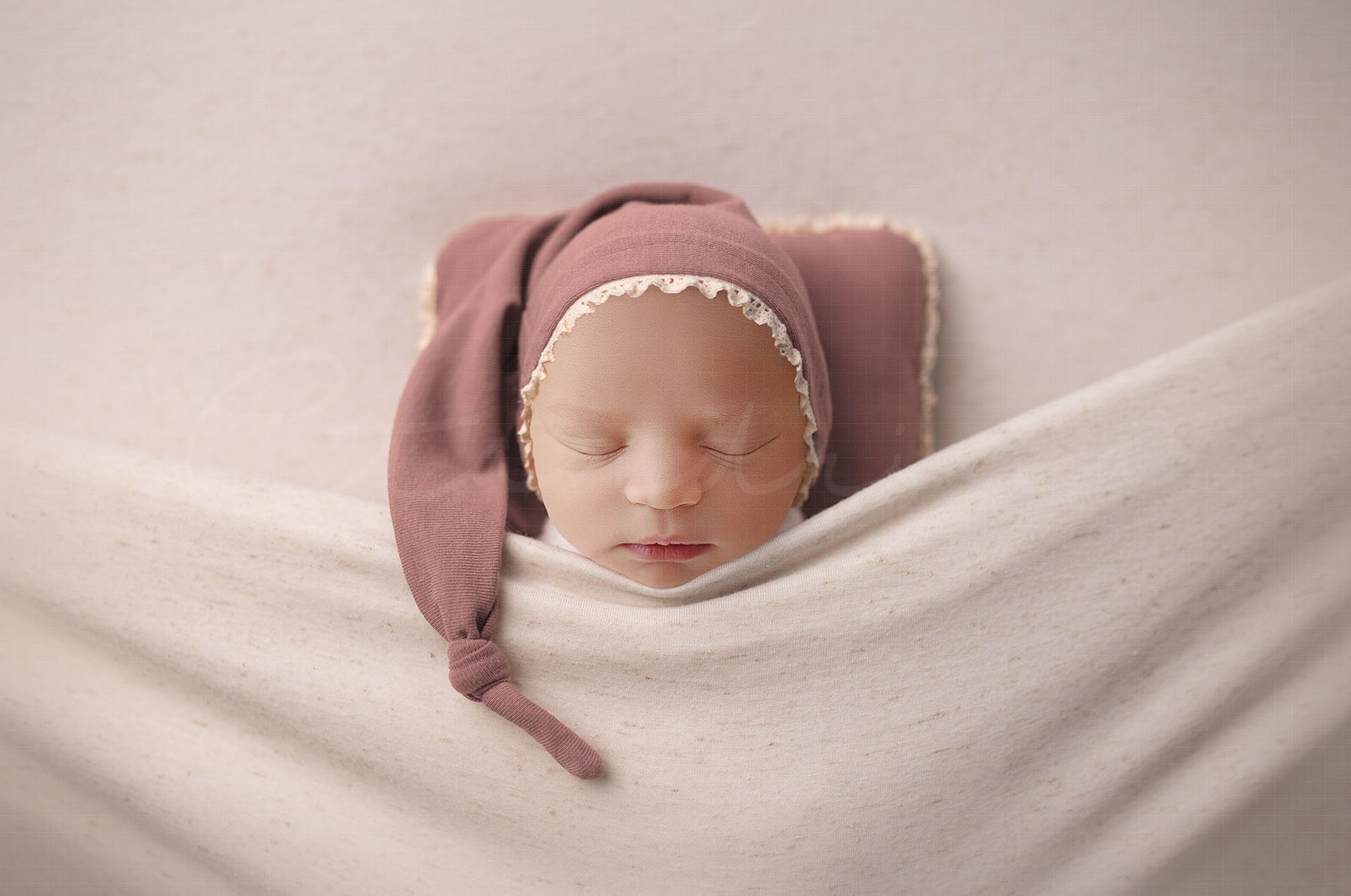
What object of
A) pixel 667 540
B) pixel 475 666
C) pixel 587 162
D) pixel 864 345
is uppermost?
pixel 587 162

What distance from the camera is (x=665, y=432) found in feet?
2.19

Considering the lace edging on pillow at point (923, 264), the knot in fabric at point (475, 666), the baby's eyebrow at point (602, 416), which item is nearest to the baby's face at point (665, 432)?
the baby's eyebrow at point (602, 416)

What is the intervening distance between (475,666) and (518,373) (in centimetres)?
28

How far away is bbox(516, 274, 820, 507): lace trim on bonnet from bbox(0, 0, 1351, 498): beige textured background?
1.10 ft

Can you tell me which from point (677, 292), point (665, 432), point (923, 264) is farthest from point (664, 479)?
point (923, 264)

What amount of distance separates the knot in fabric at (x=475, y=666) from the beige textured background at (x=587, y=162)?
397 millimetres

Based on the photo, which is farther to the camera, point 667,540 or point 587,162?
point 587,162

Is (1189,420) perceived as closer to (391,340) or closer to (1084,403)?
(1084,403)

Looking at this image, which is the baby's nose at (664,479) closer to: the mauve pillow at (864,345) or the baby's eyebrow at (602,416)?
the baby's eyebrow at (602,416)

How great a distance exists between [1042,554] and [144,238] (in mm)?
977

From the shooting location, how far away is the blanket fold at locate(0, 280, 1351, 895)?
688 mm

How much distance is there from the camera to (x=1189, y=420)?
0.76 meters

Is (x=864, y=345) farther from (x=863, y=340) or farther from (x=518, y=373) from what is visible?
(x=518, y=373)

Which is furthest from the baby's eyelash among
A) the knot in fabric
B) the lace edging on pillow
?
the lace edging on pillow
